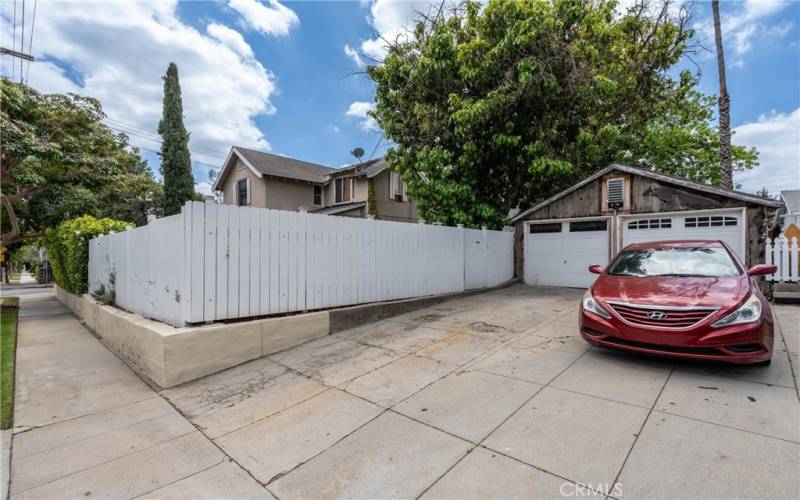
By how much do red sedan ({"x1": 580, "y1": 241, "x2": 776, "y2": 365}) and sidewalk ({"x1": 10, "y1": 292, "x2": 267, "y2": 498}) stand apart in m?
3.85

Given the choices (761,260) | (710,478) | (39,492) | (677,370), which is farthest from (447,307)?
(761,260)

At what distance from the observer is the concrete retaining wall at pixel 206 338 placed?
442 cm

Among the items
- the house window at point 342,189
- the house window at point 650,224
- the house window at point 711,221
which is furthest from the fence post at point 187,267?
the house window at point 342,189

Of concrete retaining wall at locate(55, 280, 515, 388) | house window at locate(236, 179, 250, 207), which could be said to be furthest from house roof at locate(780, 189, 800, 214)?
house window at locate(236, 179, 250, 207)

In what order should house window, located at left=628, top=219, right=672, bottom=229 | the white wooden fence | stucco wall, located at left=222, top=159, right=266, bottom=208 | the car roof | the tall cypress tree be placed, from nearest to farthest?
the car roof
the white wooden fence
house window, located at left=628, top=219, right=672, bottom=229
stucco wall, located at left=222, top=159, right=266, bottom=208
the tall cypress tree

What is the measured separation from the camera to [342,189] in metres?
19.5

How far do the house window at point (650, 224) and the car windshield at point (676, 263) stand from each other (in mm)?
5384

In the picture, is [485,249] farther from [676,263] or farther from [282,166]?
[282,166]

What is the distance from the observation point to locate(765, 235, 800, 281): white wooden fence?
26.8 feet

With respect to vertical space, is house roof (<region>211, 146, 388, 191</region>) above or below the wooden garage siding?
above

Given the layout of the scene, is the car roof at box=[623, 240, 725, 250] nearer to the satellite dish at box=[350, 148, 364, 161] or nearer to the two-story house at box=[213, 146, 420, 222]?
the two-story house at box=[213, 146, 420, 222]

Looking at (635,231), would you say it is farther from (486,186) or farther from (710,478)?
(710,478)

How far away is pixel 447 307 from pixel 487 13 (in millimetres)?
7737

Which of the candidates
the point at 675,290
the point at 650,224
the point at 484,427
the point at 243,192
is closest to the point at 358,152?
the point at 243,192
